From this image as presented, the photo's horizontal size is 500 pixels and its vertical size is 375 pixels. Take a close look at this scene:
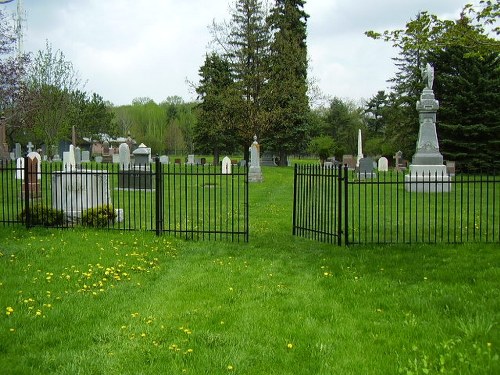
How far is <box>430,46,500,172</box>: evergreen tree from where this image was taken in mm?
34688

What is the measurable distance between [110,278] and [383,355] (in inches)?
161

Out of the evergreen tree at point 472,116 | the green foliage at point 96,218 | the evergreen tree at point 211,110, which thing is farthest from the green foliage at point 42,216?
the evergreen tree at point 472,116

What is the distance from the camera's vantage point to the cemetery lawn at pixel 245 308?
14.2ft

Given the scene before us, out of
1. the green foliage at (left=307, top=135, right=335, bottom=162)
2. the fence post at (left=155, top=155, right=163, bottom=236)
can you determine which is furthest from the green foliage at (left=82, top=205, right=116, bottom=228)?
the green foliage at (left=307, top=135, right=335, bottom=162)

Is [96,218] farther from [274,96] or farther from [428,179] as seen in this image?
[274,96]

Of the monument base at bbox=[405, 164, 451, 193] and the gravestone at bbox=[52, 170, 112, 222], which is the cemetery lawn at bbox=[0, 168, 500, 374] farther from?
the monument base at bbox=[405, 164, 451, 193]

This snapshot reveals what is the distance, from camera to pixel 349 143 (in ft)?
208

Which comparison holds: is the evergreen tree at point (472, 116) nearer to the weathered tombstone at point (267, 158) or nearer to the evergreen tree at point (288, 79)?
the evergreen tree at point (288, 79)

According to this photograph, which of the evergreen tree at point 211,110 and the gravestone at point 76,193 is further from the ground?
the evergreen tree at point 211,110

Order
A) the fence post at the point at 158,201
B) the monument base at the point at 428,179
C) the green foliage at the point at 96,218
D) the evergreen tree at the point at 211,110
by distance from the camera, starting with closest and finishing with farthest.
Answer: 1. the fence post at the point at 158,201
2. the green foliage at the point at 96,218
3. the monument base at the point at 428,179
4. the evergreen tree at the point at 211,110

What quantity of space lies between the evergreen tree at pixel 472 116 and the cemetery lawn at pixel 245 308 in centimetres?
2833

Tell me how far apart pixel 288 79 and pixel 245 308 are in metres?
30.2

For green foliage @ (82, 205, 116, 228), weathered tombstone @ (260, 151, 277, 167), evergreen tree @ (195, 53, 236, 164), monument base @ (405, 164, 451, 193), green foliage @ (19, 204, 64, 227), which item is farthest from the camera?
weathered tombstone @ (260, 151, 277, 167)

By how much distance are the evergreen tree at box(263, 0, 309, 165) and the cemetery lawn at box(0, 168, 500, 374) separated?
23972 millimetres
